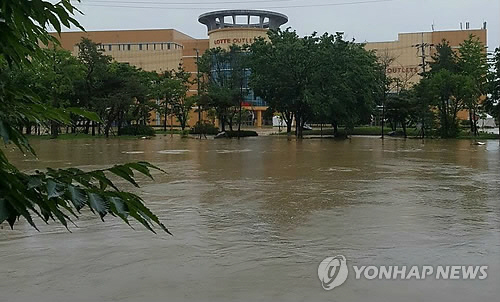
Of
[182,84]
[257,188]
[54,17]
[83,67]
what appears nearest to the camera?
[54,17]

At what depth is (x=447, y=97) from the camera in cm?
3588

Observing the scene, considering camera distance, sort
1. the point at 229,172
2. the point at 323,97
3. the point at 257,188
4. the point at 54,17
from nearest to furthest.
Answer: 1. the point at 54,17
2. the point at 257,188
3. the point at 229,172
4. the point at 323,97

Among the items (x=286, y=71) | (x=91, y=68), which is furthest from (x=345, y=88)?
(x=91, y=68)

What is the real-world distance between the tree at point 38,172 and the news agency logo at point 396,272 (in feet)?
9.51

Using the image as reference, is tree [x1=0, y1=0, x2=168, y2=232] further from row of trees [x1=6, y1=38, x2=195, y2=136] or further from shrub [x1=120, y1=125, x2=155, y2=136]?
shrub [x1=120, y1=125, x2=155, y2=136]

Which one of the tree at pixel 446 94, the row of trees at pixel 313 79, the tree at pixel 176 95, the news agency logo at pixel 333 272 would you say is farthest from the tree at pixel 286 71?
the news agency logo at pixel 333 272

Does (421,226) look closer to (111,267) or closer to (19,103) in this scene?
(111,267)

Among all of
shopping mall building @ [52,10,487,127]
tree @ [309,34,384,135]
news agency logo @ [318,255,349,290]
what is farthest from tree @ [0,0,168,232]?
shopping mall building @ [52,10,487,127]

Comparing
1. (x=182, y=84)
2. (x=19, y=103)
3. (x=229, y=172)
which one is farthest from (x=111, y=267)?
(x=182, y=84)

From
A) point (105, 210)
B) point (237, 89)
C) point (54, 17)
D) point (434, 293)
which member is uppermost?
point (237, 89)

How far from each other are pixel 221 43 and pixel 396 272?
62.1 meters

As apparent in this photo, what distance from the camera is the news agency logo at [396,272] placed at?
14.0ft

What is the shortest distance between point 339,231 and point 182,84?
42095mm

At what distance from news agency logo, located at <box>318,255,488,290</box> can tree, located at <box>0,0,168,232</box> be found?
2899 millimetres
